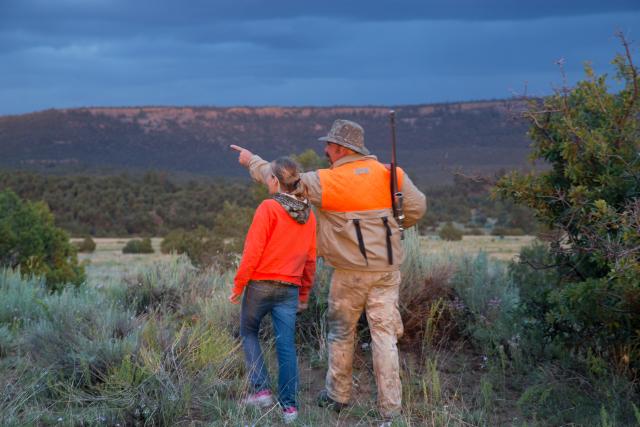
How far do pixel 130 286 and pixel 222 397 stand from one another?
4.04m

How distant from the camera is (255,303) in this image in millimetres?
6660

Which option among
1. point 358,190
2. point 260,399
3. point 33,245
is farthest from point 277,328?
point 33,245

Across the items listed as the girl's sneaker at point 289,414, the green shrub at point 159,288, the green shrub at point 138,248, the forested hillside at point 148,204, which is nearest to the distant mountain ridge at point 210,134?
the forested hillside at point 148,204

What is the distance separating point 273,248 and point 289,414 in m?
1.35

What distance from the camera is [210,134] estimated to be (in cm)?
8262

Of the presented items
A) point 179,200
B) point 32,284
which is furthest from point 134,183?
point 32,284

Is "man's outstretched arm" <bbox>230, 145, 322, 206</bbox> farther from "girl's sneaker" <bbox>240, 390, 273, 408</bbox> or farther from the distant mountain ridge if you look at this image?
the distant mountain ridge

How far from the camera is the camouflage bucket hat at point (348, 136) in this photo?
651 centimetres

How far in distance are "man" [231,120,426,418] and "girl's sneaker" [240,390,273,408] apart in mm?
593

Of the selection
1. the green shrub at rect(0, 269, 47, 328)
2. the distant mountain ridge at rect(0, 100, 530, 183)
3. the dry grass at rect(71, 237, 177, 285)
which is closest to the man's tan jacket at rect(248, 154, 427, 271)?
the green shrub at rect(0, 269, 47, 328)

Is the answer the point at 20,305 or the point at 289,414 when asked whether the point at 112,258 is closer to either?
the point at 20,305

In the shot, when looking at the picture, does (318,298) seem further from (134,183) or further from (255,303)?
(134,183)

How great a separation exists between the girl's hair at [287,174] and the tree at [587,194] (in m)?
2.16

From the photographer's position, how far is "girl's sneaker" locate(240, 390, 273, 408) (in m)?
6.60
